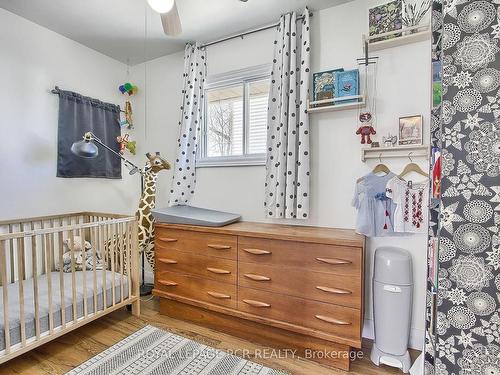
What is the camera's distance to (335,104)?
195 cm

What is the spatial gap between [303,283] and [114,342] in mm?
1454

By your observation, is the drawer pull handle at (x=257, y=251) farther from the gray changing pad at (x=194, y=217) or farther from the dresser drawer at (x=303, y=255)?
the gray changing pad at (x=194, y=217)

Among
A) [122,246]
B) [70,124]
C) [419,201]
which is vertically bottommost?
[122,246]

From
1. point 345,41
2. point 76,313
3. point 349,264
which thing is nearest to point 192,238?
point 76,313

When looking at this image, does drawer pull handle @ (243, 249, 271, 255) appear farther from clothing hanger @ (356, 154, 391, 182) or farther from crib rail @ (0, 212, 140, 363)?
crib rail @ (0, 212, 140, 363)

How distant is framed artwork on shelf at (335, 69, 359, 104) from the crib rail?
2.02 metres

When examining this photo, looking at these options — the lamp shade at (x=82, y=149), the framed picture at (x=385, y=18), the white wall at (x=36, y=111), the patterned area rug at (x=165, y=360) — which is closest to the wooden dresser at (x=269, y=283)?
the patterned area rug at (x=165, y=360)

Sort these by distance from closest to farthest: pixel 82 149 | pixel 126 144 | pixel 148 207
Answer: pixel 82 149 < pixel 148 207 < pixel 126 144

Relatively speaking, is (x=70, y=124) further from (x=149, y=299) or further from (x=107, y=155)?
(x=149, y=299)

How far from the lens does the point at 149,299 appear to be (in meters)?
2.60

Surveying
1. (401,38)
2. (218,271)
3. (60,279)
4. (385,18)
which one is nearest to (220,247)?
(218,271)

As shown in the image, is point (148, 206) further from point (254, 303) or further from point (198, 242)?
point (254, 303)

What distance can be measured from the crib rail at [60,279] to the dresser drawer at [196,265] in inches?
10.8

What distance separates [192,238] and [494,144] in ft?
6.23
